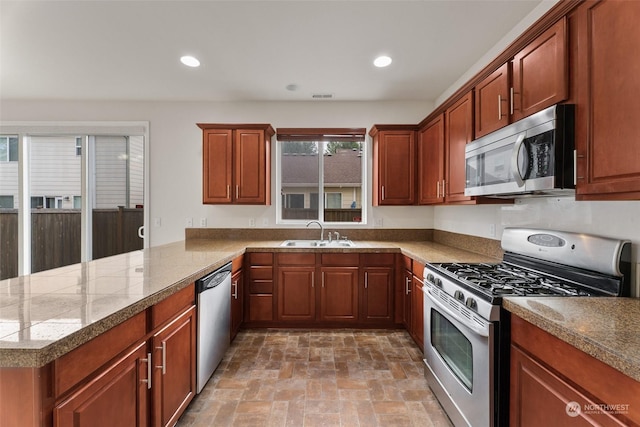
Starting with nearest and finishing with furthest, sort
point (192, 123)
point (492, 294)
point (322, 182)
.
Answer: point (492, 294)
point (192, 123)
point (322, 182)

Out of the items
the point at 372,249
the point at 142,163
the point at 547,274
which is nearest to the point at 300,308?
the point at 372,249

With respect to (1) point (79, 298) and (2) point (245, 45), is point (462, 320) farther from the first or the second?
(2) point (245, 45)

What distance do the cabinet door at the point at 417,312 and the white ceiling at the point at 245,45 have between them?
206 cm

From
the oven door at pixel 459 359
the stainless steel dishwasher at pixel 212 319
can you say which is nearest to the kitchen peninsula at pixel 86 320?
the stainless steel dishwasher at pixel 212 319

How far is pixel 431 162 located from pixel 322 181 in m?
1.44

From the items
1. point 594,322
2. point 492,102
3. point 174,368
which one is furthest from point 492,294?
point 174,368

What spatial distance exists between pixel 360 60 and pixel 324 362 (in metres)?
2.71

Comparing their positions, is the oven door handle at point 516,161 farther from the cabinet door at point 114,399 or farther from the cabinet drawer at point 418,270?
the cabinet door at point 114,399

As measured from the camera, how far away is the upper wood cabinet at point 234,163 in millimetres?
3369

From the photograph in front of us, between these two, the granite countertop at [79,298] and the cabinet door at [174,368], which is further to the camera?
the cabinet door at [174,368]

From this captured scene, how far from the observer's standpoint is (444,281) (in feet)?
6.17

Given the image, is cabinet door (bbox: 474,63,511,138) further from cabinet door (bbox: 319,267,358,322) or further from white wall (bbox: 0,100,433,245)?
cabinet door (bbox: 319,267,358,322)

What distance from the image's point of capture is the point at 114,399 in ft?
3.82

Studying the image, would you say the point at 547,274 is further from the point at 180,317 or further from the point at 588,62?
the point at 180,317
